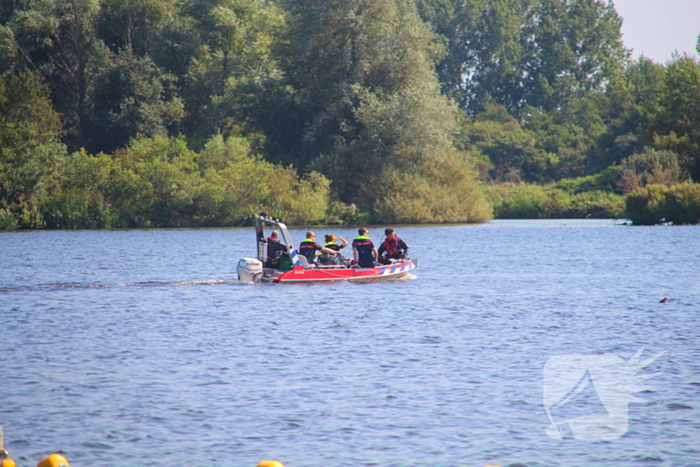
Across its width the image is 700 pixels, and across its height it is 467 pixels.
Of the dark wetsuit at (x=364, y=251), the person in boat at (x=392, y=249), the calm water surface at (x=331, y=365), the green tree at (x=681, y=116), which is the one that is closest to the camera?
the calm water surface at (x=331, y=365)

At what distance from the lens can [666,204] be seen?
197ft

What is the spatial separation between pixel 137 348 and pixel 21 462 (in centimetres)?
682

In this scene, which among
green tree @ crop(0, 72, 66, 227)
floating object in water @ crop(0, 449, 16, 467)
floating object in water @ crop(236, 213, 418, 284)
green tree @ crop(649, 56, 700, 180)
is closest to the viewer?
floating object in water @ crop(0, 449, 16, 467)

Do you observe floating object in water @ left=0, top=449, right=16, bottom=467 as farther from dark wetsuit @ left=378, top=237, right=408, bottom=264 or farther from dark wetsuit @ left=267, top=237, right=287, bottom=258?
dark wetsuit @ left=378, top=237, right=408, bottom=264

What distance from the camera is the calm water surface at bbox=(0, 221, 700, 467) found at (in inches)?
405

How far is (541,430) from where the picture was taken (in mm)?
10953

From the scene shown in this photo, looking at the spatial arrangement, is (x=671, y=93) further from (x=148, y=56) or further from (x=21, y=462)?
(x=21, y=462)

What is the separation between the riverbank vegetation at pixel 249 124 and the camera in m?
59.4

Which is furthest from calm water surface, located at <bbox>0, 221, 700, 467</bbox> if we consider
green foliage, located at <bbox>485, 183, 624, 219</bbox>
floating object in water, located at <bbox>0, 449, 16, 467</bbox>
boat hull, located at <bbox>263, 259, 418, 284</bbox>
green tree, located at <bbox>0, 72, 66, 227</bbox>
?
green foliage, located at <bbox>485, 183, 624, 219</bbox>

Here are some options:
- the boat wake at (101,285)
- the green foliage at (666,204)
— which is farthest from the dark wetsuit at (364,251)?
the green foliage at (666,204)

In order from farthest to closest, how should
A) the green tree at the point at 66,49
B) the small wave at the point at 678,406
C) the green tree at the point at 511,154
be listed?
the green tree at the point at 511,154
the green tree at the point at 66,49
the small wave at the point at 678,406

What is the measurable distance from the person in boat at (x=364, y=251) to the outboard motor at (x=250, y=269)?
9.82 ft

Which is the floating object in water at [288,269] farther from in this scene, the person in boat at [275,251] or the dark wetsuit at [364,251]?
Answer: the dark wetsuit at [364,251]

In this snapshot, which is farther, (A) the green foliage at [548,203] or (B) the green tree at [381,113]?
(A) the green foliage at [548,203]
